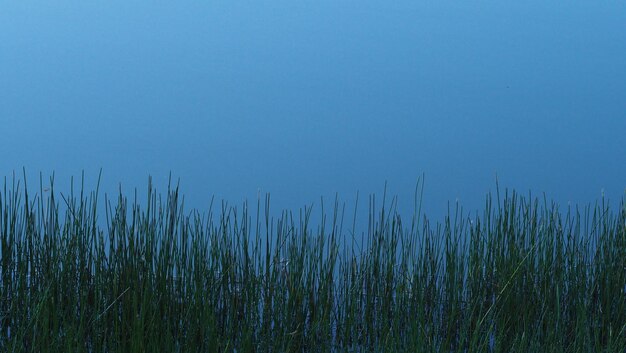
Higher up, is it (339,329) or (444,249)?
(444,249)

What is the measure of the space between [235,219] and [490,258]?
122 centimetres

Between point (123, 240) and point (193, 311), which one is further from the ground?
point (123, 240)

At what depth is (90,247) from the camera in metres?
3.15

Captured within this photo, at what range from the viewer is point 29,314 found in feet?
10.3

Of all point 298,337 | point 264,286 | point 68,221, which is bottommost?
point 298,337

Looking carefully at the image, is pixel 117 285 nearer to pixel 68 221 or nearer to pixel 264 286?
pixel 68 221

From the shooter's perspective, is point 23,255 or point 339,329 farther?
point 339,329

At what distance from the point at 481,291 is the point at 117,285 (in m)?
1.64

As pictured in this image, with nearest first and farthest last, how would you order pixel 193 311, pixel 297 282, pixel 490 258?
pixel 193 311 → pixel 297 282 → pixel 490 258

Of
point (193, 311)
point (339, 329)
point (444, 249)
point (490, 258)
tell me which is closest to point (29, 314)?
point (193, 311)

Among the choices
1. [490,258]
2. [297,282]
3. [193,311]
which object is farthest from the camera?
[490,258]

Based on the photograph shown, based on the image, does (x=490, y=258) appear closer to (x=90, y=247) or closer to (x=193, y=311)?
(x=193, y=311)

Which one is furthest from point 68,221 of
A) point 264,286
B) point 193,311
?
point 264,286

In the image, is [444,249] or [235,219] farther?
[444,249]
